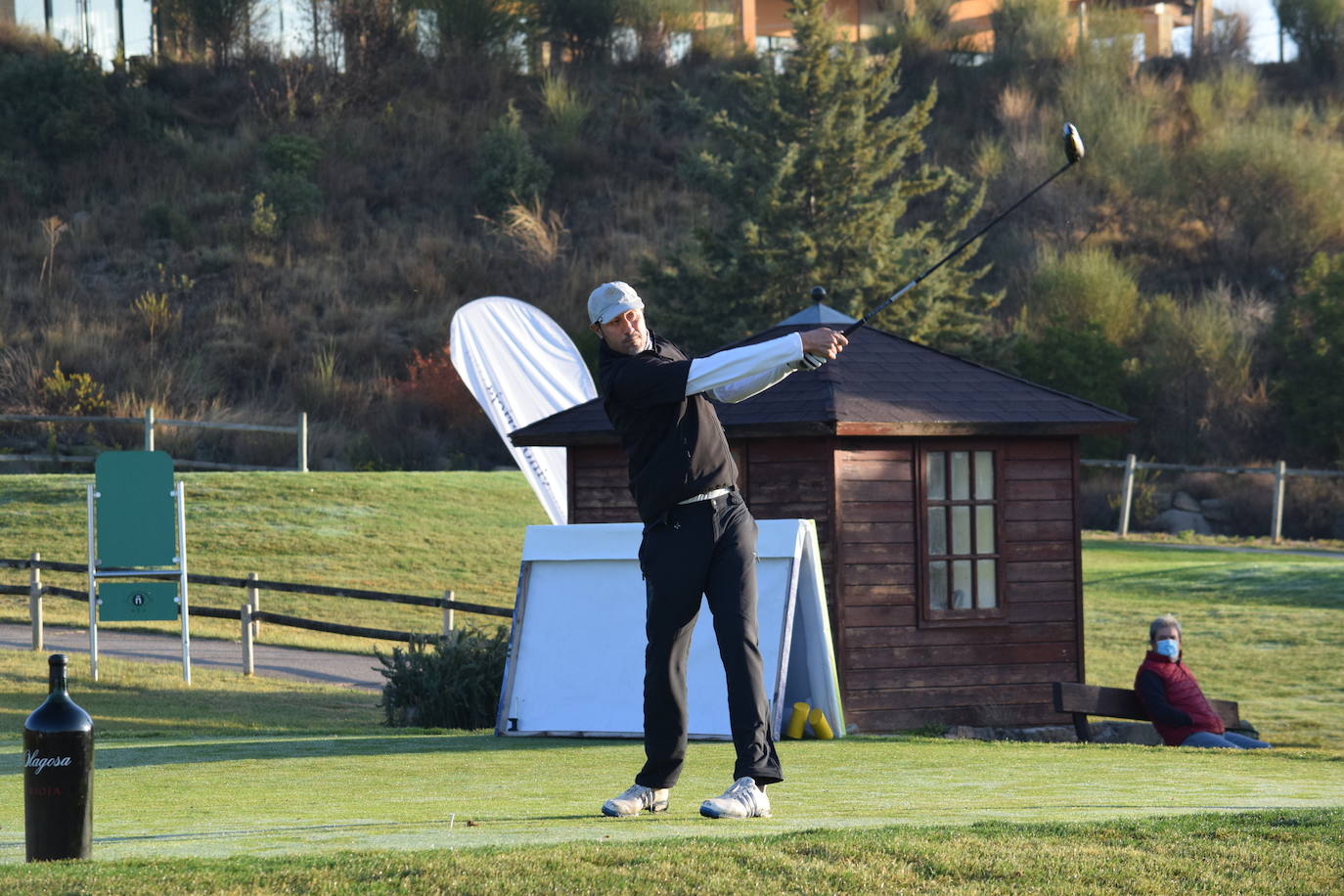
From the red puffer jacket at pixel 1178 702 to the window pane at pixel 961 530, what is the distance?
219 cm

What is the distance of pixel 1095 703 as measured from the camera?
A: 12.0 meters

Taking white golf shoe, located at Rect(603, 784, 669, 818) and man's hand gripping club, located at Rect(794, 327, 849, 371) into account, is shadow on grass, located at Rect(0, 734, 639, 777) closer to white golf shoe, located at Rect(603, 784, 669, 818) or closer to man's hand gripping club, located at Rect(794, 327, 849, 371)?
white golf shoe, located at Rect(603, 784, 669, 818)

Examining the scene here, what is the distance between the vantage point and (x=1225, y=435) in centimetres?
4009

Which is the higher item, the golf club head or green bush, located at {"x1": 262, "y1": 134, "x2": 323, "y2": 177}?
green bush, located at {"x1": 262, "y1": 134, "x2": 323, "y2": 177}

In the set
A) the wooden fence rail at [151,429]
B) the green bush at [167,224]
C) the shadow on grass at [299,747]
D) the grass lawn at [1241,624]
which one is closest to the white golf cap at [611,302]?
the shadow on grass at [299,747]

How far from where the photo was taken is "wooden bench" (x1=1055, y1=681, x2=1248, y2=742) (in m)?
11.9

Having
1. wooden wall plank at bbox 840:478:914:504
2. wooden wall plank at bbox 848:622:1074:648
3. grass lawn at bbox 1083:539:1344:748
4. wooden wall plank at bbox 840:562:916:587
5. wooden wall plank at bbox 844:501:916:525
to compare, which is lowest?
grass lawn at bbox 1083:539:1344:748

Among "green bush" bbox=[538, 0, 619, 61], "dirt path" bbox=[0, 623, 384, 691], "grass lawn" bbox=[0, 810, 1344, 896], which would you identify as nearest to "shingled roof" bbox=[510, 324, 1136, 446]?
"dirt path" bbox=[0, 623, 384, 691]

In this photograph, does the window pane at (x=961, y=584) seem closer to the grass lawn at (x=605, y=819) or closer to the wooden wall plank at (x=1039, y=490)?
the wooden wall plank at (x=1039, y=490)

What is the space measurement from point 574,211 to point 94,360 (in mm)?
15591

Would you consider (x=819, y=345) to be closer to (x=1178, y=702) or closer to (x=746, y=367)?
(x=746, y=367)

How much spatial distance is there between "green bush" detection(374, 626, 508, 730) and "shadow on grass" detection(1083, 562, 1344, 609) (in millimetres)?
14545

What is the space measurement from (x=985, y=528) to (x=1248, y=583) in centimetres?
1293

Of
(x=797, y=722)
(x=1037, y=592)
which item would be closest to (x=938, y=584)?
(x=1037, y=592)
